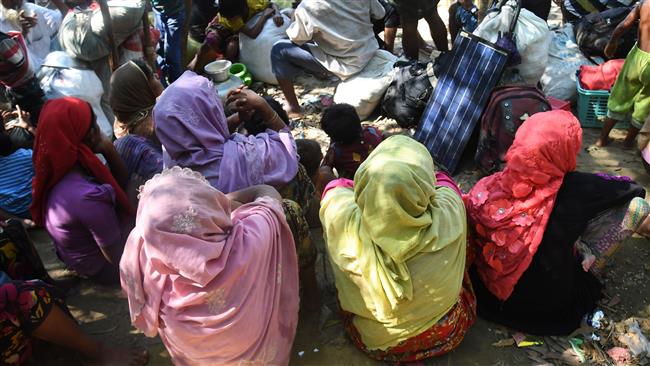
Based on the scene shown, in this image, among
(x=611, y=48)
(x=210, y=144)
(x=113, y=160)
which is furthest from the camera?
(x=611, y=48)

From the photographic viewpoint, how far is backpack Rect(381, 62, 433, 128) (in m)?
4.39

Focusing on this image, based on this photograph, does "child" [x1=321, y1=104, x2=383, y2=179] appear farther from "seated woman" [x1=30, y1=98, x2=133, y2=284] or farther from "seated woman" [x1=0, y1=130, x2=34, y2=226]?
"seated woman" [x1=0, y1=130, x2=34, y2=226]

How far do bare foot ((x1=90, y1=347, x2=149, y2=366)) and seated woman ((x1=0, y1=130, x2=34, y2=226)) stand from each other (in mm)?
1395

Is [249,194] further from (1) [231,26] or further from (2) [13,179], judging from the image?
(1) [231,26]

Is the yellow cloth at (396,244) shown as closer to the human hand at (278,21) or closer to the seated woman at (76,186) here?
Answer: the seated woman at (76,186)

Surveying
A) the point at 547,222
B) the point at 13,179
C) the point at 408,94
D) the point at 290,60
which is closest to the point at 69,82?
the point at 13,179

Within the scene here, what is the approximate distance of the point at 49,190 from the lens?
9.69ft

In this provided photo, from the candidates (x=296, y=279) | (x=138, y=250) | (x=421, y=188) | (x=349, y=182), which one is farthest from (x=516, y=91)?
(x=138, y=250)

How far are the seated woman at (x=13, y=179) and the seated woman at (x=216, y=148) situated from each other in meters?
1.35

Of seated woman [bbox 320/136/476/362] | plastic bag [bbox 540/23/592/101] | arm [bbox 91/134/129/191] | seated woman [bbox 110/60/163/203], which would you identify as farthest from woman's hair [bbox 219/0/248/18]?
seated woman [bbox 320/136/476/362]

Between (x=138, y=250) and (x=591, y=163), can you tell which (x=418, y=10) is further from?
(x=138, y=250)

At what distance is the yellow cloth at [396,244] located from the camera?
2.16 m

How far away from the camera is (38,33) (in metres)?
5.21

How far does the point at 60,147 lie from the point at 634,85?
3933mm
